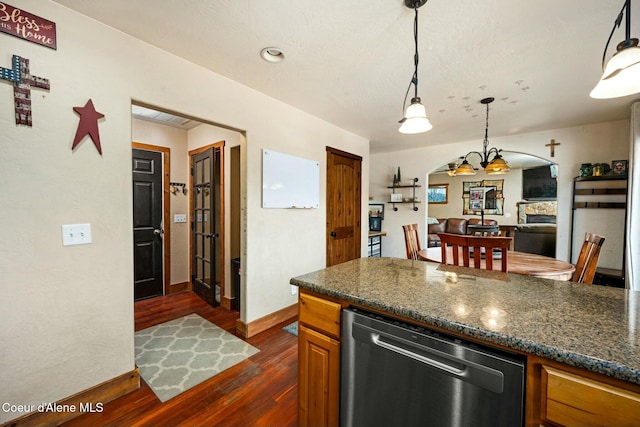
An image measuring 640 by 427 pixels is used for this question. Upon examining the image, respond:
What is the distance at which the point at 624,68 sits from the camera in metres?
1.02

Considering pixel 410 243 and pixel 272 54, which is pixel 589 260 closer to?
pixel 410 243

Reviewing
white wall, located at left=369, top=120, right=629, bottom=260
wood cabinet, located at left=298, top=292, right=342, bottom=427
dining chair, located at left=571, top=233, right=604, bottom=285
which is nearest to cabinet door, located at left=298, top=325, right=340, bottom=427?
wood cabinet, located at left=298, top=292, right=342, bottom=427

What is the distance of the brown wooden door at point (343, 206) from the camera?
360 cm

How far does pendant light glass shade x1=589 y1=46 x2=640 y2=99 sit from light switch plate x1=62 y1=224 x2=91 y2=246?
2.83m

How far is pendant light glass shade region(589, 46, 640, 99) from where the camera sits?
3.30 feet

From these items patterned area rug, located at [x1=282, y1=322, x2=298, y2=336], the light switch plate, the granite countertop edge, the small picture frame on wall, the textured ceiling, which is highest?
the textured ceiling

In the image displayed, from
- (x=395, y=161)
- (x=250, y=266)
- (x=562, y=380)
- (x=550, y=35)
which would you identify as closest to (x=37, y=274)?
(x=250, y=266)

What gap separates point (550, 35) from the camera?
5.53 feet

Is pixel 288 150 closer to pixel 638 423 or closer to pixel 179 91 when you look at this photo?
pixel 179 91

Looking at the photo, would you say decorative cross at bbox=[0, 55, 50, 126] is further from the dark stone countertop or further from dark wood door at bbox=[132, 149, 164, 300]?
dark wood door at bbox=[132, 149, 164, 300]

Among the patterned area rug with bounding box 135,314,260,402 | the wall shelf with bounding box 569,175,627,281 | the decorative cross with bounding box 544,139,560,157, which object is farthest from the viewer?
the decorative cross with bounding box 544,139,560,157

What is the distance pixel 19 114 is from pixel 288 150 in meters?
2.00

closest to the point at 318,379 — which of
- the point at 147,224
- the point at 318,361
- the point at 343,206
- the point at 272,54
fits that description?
the point at 318,361

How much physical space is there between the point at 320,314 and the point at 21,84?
6.63ft
